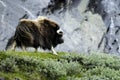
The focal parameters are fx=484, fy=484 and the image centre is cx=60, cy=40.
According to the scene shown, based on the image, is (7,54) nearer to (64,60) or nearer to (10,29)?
(64,60)

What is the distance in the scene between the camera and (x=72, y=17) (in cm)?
2689

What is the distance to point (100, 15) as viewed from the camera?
28.1m

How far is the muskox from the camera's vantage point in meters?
13.9

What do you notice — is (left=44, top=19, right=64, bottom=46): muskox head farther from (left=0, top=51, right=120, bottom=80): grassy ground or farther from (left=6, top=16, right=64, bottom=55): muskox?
(left=0, top=51, right=120, bottom=80): grassy ground

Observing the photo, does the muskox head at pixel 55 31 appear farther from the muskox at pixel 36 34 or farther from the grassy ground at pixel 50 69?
the grassy ground at pixel 50 69

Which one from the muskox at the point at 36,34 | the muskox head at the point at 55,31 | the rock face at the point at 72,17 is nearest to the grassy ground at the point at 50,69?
the muskox at the point at 36,34

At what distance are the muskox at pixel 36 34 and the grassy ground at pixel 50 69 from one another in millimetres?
1789

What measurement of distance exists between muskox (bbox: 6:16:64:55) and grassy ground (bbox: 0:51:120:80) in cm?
179

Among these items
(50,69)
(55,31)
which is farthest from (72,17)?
(50,69)

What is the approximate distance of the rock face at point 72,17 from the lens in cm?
2484

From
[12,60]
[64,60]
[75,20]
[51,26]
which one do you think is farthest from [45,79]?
[75,20]

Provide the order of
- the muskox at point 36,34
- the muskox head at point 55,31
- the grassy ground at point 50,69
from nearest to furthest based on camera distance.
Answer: the grassy ground at point 50,69 < the muskox at point 36,34 < the muskox head at point 55,31

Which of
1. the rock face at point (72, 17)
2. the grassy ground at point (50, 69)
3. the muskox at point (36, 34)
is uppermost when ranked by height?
the rock face at point (72, 17)

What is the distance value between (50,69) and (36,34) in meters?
3.52
